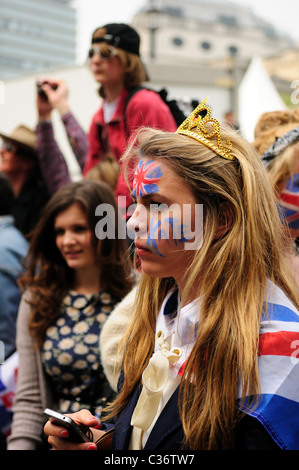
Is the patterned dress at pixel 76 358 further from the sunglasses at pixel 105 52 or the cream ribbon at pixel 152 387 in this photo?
the sunglasses at pixel 105 52

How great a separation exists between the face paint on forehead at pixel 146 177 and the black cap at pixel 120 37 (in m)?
2.13

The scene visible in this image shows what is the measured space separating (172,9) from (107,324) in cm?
6015

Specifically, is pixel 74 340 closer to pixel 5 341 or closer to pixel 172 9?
pixel 5 341

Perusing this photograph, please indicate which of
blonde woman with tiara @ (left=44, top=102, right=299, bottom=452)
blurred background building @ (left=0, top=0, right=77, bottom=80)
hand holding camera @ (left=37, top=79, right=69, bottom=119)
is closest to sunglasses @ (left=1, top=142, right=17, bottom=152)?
hand holding camera @ (left=37, top=79, right=69, bottom=119)

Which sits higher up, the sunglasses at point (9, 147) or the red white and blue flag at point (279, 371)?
the sunglasses at point (9, 147)

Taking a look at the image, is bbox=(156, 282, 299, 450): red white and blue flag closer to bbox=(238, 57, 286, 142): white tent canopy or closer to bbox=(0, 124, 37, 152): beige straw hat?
bbox=(238, 57, 286, 142): white tent canopy

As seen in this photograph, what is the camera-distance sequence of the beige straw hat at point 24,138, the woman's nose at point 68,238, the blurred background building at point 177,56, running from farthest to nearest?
the blurred background building at point 177,56, the beige straw hat at point 24,138, the woman's nose at point 68,238

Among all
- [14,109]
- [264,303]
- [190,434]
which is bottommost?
[190,434]

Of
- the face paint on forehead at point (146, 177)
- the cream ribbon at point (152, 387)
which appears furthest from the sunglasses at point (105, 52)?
the cream ribbon at point (152, 387)

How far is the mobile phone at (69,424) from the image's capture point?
1836mm

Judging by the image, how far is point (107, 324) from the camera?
8.93ft

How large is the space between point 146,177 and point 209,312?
0.45m

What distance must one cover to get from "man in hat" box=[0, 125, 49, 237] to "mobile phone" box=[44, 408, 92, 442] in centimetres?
286
